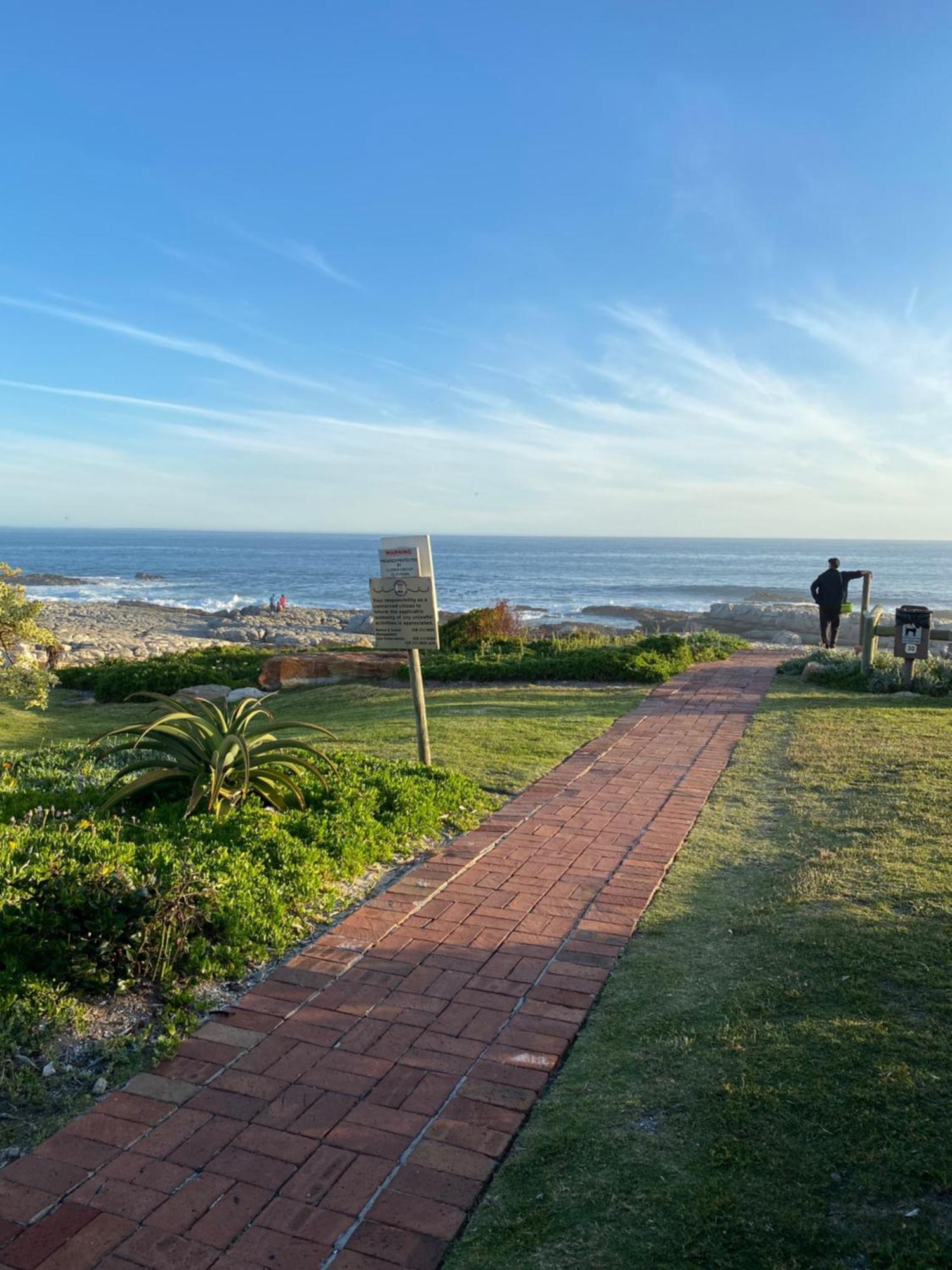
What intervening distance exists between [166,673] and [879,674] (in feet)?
32.0

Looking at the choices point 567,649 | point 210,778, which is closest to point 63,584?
point 567,649

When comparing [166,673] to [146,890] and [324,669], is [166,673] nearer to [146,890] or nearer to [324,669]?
[324,669]

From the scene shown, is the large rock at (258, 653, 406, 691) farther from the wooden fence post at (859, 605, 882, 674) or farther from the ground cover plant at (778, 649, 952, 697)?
the wooden fence post at (859, 605, 882, 674)

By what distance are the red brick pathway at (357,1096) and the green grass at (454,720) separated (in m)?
2.38

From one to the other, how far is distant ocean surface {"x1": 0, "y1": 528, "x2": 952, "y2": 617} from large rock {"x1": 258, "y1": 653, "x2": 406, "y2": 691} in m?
28.8

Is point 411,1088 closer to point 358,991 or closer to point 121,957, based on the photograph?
point 358,991

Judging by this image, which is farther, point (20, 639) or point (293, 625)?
point (293, 625)

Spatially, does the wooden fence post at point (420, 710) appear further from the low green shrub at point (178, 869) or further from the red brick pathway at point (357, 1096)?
the red brick pathway at point (357, 1096)

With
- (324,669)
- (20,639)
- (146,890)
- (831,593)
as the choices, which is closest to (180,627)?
(324,669)

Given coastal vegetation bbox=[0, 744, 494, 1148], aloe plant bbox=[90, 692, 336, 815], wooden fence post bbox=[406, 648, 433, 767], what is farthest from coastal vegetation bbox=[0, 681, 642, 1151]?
wooden fence post bbox=[406, 648, 433, 767]

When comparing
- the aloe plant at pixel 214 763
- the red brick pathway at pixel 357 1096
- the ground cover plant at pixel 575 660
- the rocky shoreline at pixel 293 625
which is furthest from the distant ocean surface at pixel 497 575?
the red brick pathway at pixel 357 1096

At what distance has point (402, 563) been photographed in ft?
22.2

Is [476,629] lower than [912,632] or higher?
lower

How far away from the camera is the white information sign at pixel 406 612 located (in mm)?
6680
